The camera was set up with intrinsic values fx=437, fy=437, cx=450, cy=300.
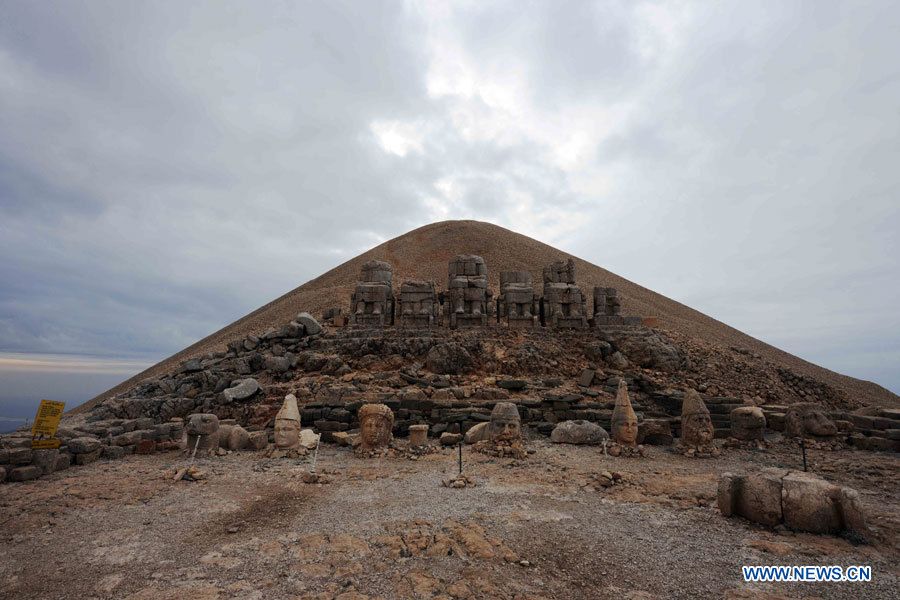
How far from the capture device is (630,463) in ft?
33.4

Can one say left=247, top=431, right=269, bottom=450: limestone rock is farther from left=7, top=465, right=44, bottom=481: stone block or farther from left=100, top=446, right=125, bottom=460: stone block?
left=7, top=465, right=44, bottom=481: stone block

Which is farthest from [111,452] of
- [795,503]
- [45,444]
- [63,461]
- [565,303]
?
[565,303]

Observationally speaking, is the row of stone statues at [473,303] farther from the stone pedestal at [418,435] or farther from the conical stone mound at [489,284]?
the conical stone mound at [489,284]

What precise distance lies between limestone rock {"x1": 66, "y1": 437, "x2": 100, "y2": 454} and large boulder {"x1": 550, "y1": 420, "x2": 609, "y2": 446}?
11.2 metres

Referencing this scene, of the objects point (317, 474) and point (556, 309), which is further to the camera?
point (556, 309)

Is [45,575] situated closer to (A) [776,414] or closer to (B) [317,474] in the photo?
(B) [317,474]

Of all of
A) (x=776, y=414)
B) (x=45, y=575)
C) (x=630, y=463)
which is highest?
(x=776, y=414)

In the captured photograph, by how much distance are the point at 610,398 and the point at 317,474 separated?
9.99m

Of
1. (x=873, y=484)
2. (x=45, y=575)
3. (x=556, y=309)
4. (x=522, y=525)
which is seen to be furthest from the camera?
(x=556, y=309)

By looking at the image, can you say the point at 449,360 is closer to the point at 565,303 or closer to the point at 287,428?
the point at 565,303

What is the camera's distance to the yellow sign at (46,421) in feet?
29.0

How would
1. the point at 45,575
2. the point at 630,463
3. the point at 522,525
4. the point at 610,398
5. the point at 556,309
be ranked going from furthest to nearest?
the point at 556,309, the point at 610,398, the point at 630,463, the point at 522,525, the point at 45,575

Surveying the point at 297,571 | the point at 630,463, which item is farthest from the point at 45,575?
the point at 630,463

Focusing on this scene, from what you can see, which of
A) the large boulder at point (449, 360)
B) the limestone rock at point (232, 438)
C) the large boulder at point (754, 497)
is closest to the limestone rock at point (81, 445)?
the limestone rock at point (232, 438)
